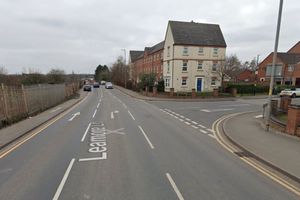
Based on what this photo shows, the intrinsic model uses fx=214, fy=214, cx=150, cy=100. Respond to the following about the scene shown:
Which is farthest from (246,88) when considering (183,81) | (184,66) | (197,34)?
(197,34)

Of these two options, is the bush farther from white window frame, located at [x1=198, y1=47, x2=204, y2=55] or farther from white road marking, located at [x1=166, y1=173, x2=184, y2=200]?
white road marking, located at [x1=166, y1=173, x2=184, y2=200]

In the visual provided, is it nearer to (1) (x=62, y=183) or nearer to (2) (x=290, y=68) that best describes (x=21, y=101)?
(1) (x=62, y=183)

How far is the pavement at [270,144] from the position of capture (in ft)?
20.7

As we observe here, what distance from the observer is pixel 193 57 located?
38.1 meters

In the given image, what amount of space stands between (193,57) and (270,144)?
31.3 m

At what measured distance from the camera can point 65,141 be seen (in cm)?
864

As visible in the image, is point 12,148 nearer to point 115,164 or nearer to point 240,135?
point 115,164

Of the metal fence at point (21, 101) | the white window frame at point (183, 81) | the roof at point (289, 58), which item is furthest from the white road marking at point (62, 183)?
the roof at point (289, 58)

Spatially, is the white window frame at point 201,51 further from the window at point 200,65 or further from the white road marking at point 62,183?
the white road marking at point 62,183

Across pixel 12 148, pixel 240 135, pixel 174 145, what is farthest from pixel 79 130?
pixel 240 135

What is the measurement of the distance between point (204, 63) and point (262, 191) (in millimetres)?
35834

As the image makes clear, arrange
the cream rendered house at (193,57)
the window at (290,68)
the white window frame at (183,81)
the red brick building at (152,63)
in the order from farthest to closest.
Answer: the window at (290,68) → the red brick building at (152,63) → the white window frame at (183,81) → the cream rendered house at (193,57)

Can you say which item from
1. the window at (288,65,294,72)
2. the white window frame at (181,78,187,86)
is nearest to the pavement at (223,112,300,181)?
the white window frame at (181,78,187,86)

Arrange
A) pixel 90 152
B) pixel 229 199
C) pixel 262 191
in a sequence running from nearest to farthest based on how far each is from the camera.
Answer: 1. pixel 229 199
2. pixel 262 191
3. pixel 90 152
